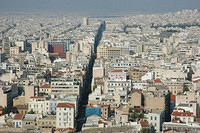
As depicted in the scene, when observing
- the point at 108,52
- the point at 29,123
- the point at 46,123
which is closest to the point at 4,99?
the point at 29,123

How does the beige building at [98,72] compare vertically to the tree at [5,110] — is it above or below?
above

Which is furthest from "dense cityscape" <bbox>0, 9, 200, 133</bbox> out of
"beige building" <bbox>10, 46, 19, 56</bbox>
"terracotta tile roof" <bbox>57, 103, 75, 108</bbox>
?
"beige building" <bbox>10, 46, 19, 56</bbox>

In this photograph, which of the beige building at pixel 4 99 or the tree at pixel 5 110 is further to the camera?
the beige building at pixel 4 99

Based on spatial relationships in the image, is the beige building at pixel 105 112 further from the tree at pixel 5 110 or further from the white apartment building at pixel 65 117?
the tree at pixel 5 110

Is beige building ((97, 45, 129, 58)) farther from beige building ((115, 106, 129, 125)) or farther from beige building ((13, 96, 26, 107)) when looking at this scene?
beige building ((115, 106, 129, 125))

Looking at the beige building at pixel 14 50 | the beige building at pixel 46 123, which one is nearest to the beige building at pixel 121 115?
the beige building at pixel 46 123

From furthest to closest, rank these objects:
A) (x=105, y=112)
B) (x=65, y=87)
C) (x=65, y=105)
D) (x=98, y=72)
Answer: (x=98, y=72), (x=65, y=87), (x=105, y=112), (x=65, y=105)

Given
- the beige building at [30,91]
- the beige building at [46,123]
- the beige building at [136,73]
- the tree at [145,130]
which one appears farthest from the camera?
the beige building at [136,73]

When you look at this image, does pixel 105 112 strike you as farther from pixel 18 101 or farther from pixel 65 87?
pixel 18 101

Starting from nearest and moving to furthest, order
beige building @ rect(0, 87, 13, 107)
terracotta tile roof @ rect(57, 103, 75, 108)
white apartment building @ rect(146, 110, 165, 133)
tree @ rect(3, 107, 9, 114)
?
white apartment building @ rect(146, 110, 165, 133) → terracotta tile roof @ rect(57, 103, 75, 108) → tree @ rect(3, 107, 9, 114) → beige building @ rect(0, 87, 13, 107)

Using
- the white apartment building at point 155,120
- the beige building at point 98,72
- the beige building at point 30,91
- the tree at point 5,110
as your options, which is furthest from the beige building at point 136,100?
the beige building at point 98,72

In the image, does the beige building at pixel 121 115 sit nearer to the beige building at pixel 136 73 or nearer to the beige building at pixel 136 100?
the beige building at pixel 136 100

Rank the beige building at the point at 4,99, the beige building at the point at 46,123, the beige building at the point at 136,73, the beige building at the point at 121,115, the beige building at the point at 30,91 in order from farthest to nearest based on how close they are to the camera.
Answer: the beige building at the point at 136,73, the beige building at the point at 30,91, the beige building at the point at 4,99, the beige building at the point at 46,123, the beige building at the point at 121,115

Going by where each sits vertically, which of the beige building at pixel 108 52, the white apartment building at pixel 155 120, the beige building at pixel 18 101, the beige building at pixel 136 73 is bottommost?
the white apartment building at pixel 155 120
